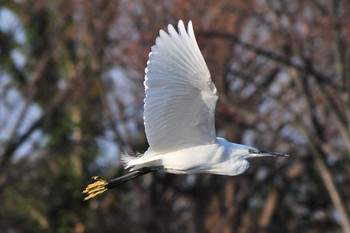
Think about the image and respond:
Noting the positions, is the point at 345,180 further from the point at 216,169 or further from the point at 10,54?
the point at 216,169

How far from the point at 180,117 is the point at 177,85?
0.45 metres

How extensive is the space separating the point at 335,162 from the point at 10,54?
7699mm

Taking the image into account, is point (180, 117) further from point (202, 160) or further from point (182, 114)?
point (202, 160)

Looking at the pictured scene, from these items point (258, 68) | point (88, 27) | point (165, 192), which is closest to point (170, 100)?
point (88, 27)

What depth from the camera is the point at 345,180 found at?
2695 centimetres

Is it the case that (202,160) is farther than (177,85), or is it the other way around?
(202,160)

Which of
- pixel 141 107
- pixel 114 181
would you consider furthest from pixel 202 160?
pixel 141 107

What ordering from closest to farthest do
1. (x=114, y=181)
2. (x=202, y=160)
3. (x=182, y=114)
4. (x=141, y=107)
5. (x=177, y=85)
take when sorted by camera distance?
(x=177, y=85) → (x=182, y=114) → (x=202, y=160) → (x=114, y=181) → (x=141, y=107)

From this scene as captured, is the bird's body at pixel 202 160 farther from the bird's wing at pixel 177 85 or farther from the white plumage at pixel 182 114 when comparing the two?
the bird's wing at pixel 177 85

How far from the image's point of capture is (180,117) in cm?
1084

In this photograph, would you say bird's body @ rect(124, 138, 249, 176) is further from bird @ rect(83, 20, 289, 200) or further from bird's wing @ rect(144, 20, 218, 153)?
bird's wing @ rect(144, 20, 218, 153)

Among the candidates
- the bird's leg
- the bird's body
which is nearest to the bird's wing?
the bird's body

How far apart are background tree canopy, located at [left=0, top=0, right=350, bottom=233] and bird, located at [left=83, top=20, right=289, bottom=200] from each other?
740 centimetres

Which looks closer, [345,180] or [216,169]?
[216,169]
